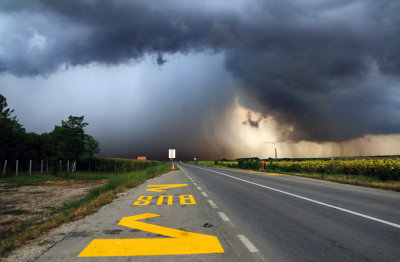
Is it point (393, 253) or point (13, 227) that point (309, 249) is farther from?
point (13, 227)

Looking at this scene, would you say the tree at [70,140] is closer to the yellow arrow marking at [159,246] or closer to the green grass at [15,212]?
the green grass at [15,212]

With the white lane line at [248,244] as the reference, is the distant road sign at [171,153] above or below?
above

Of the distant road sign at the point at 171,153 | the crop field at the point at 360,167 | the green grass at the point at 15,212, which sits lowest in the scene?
the green grass at the point at 15,212

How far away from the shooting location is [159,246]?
4.04m

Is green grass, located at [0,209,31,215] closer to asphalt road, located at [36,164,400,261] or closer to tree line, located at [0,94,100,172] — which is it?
asphalt road, located at [36,164,400,261]

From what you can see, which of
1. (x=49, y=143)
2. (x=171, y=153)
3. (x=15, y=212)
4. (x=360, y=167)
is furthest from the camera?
(x=49, y=143)

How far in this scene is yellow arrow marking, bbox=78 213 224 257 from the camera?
375cm

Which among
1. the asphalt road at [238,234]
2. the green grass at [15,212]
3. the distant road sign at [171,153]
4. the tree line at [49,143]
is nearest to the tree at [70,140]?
the tree line at [49,143]

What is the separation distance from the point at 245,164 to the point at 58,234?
140ft


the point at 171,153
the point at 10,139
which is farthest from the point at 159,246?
the point at 10,139

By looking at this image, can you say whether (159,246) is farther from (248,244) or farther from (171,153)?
(171,153)

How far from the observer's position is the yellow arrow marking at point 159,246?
375 centimetres

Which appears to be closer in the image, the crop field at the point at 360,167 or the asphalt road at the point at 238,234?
the asphalt road at the point at 238,234

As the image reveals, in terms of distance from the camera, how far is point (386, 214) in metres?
6.27
